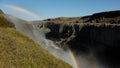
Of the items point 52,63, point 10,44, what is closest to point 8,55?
point 10,44

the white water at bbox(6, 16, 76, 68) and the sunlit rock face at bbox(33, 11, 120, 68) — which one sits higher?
the white water at bbox(6, 16, 76, 68)

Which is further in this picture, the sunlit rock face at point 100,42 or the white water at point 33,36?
the sunlit rock face at point 100,42

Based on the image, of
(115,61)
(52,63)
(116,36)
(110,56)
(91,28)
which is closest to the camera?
(52,63)

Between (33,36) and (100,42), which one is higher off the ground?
(33,36)

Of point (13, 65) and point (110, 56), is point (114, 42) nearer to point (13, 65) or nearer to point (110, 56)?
point (110, 56)

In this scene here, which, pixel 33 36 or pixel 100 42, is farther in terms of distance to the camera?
pixel 100 42

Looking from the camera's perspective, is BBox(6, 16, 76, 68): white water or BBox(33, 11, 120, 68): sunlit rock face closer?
BBox(6, 16, 76, 68): white water

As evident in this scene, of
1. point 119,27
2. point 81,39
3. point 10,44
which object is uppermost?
point 10,44

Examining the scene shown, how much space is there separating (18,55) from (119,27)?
84.7 meters

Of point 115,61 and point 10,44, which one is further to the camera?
point 115,61

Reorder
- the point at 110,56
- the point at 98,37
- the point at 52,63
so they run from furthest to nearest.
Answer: the point at 98,37 < the point at 110,56 < the point at 52,63

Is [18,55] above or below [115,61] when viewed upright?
above

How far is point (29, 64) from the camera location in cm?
2214

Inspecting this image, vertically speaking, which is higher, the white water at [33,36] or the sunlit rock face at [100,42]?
the white water at [33,36]
